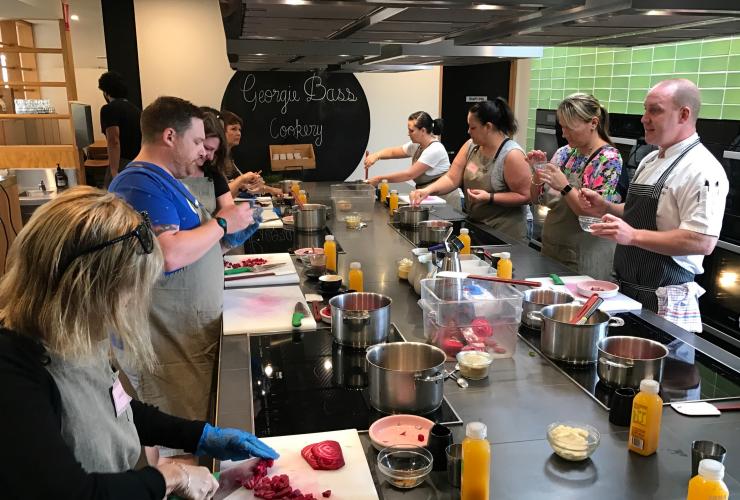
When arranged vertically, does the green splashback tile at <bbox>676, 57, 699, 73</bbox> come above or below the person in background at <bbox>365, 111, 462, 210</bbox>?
above

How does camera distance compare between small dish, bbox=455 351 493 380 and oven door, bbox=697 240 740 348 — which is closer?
small dish, bbox=455 351 493 380

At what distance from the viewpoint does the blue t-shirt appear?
2.36m

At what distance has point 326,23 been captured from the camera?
224 cm

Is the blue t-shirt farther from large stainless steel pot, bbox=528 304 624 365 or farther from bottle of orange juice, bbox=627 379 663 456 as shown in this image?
bottle of orange juice, bbox=627 379 663 456

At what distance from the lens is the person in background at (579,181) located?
3.63 metres

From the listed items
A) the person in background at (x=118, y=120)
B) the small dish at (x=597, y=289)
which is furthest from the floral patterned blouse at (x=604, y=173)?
the person in background at (x=118, y=120)

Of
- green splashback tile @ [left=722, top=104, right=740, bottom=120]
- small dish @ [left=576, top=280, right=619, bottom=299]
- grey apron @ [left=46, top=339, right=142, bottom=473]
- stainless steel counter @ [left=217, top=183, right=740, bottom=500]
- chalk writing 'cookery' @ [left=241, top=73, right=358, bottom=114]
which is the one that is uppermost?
chalk writing 'cookery' @ [left=241, top=73, right=358, bottom=114]

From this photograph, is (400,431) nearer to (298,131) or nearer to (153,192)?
(153,192)

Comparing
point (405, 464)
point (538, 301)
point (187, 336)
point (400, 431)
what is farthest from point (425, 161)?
point (405, 464)

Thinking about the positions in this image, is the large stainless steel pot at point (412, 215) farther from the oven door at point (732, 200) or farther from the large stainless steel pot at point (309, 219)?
the oven door at point (732, 200)

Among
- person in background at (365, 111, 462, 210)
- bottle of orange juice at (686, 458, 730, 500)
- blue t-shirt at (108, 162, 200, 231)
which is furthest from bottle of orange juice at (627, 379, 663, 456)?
person in background at (365, 111, 462, 210)

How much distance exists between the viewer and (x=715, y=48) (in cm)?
462

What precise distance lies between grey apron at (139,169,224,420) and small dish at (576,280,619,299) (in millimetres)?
1629

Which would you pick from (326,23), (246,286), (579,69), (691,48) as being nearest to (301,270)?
(246,286)
